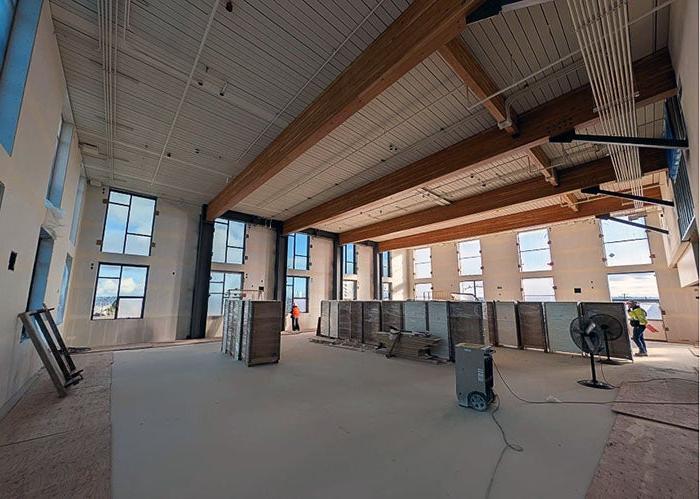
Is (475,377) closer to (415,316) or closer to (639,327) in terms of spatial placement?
(415,316)

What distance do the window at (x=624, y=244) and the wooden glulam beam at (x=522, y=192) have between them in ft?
20.6

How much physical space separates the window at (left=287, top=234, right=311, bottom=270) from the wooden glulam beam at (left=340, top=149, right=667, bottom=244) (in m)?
3.63

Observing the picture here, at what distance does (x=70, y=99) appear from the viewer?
17.5 feet

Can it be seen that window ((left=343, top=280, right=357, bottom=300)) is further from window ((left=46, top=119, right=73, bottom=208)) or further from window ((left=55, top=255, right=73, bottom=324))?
window ((left=46, top=119, right=73, bottom=208))

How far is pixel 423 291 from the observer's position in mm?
17812

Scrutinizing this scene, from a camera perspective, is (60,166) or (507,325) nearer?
(60,166)

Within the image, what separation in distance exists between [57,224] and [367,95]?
5681 millimetres

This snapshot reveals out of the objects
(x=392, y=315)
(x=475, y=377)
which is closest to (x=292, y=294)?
(x=392, y=315)

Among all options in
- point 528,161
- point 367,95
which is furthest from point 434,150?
point 367,95

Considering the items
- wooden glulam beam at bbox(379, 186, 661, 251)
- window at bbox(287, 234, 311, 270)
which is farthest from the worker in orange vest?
wooden glulam beam at bbox(379, 186, 661, 251)

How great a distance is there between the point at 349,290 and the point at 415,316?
305 inches

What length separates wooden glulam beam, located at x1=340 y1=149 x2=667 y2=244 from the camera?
6.08 meters

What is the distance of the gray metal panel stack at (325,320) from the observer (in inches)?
446

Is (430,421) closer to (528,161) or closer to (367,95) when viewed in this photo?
(367,95)
